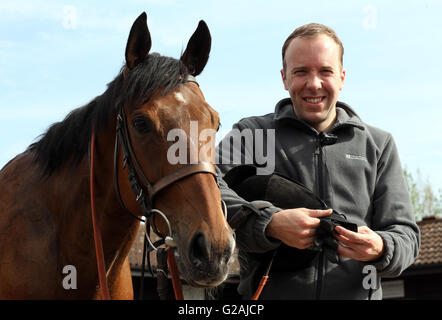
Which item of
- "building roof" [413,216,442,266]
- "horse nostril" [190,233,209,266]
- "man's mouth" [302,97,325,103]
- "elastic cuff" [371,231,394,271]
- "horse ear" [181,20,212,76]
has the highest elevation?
"horse ear" [181,20,212,76]

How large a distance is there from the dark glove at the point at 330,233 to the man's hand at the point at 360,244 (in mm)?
27

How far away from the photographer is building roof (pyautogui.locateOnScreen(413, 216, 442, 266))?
15.0 metres

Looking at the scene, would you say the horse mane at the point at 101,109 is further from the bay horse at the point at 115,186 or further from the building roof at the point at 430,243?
the building roof at the point at 430,243

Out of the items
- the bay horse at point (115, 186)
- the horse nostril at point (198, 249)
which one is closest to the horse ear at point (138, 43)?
the bay horse at point (115, 186)

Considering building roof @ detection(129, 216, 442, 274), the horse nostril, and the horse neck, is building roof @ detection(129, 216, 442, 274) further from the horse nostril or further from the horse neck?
the horse nostril

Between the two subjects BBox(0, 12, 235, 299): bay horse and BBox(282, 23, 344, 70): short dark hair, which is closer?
BBox(0, 12, 235, 299): bay horse

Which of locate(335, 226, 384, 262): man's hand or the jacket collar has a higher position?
the jacket collar

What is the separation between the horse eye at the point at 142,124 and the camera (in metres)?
2.99

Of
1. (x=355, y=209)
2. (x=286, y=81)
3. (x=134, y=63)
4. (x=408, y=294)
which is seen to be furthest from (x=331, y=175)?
(x=408, y=294)

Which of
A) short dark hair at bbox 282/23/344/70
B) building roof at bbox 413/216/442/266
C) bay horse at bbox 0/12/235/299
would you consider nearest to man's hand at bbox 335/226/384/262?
bay horse at bbox 0/12/235/299

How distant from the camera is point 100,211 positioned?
3.47 metres

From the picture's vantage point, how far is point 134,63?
338cm

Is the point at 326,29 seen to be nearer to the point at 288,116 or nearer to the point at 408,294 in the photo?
the point at 288,116

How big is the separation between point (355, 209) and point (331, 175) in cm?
23
